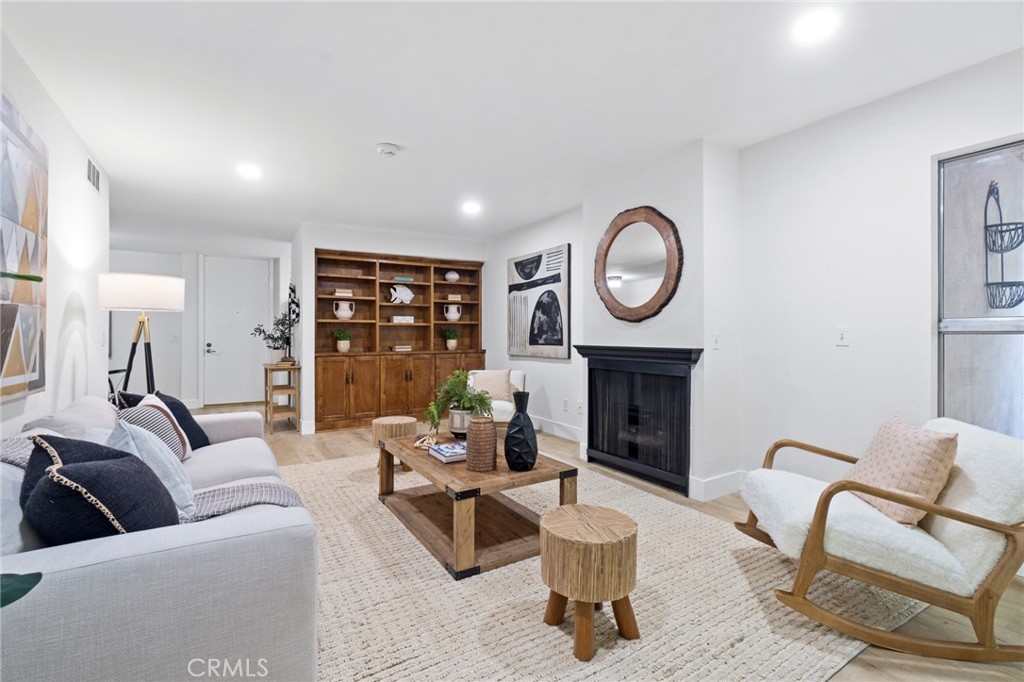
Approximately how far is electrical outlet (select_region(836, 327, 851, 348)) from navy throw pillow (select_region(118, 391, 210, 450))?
12.8 feet

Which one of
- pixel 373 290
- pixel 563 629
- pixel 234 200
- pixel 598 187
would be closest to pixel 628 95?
pixel 598 187

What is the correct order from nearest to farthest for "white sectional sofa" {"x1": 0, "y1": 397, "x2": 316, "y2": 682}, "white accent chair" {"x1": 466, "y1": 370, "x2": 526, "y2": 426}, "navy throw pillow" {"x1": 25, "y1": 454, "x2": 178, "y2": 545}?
"white sectional sofa" {"x1": 0, "y1": 397, "x2": 316, "y2": 682}
"navy throw pillow" {"x1": 25, "y1": 454, "x2": 178, "y2": 545}
"white accent chair" {"x1": 466, "y1": 370, "x2": 526, "y2": 426}

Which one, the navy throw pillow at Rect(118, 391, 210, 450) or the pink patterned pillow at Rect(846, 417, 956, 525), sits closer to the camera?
the pink patterned pillow at Rect(846, 417, 956, 525)

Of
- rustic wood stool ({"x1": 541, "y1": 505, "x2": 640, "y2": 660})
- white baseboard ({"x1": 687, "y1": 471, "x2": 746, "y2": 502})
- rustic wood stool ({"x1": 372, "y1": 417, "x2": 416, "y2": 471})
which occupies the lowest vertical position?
white baseboard ({"x1": 687, "y1": 471, "x2": 746, "y2": 502})

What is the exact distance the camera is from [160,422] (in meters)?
2.39

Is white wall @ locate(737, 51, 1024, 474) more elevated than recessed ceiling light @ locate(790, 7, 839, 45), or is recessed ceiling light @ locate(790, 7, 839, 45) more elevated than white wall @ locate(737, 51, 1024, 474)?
recessed ceiling light @ locate(790, 7, 839, 45)

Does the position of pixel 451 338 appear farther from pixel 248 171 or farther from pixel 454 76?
pixel 454 76

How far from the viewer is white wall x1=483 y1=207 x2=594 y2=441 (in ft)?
16.0

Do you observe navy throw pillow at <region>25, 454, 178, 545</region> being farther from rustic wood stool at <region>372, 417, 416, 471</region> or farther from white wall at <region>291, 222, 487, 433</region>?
white wall at <region>291, 222, 487, 433</region>

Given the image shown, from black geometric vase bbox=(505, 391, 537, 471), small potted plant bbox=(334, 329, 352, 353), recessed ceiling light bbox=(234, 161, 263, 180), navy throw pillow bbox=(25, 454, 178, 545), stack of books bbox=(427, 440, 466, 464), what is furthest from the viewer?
small potted plant bbox=(334, 329, 352, 353)

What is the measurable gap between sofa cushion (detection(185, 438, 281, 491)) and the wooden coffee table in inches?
28.2

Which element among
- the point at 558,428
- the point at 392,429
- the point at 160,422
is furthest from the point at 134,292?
the point at 558,428

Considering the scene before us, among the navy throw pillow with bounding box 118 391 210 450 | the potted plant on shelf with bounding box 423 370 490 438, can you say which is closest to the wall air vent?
the navy throw pillow with bounding box 118 391 210 450

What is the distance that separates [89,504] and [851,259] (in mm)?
3600
